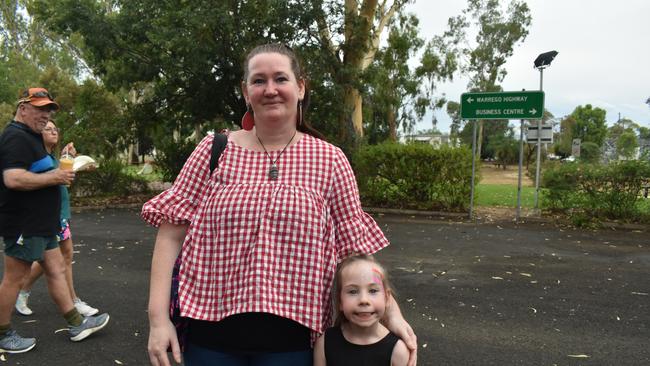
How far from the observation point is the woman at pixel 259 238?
63.0 inches

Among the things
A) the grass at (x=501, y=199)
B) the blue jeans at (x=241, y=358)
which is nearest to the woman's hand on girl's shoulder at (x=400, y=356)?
the blue jeans at (x=241, y=358)

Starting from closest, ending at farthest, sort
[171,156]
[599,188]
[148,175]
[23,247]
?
[23,247]
[599,188]
[171,156]
[148,175]

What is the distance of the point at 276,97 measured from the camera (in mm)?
1670

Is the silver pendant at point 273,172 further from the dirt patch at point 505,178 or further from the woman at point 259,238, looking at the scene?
the dirt patch at point 505,178

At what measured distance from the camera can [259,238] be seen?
159cm

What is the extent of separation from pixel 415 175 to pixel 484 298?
6.74 m

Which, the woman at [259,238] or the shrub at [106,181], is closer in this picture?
the woman at [259,238]

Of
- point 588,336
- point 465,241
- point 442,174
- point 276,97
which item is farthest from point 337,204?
point 442,174

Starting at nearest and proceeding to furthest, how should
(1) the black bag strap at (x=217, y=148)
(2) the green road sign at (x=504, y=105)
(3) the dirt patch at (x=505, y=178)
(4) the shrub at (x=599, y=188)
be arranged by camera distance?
(1) the black bag strap at (x=217, y=148), (4) the shrub at (x=599, y=188), (2) the green road sign at (x=504, y=105), (3) the dirt patch at (x=505, y=178)

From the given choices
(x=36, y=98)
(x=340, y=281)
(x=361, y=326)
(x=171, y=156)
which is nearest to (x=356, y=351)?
(x=361, y=326)

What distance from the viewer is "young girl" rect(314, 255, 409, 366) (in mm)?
1745

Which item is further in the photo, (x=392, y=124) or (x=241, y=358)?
(x=392, y=124)

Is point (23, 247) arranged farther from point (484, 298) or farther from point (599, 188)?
point (599, 188)

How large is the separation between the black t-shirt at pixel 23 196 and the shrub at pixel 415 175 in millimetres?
8994
